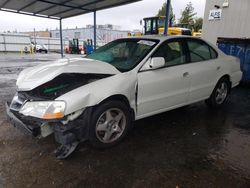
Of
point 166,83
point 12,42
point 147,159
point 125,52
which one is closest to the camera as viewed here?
point 147,159

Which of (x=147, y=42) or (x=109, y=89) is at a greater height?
(x=147, y=42)

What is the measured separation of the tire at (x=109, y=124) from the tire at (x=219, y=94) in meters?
2.35

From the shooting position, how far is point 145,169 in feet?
8.50

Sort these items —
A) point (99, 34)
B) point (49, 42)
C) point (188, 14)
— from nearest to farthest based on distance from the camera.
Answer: point (188, 14), point (49, 42), point (99, 34)

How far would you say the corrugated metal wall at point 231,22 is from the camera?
31.3 feet

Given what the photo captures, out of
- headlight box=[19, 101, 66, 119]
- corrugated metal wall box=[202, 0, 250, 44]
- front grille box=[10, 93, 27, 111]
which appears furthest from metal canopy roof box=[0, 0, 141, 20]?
headlight box=[19, 101, 66, 119]

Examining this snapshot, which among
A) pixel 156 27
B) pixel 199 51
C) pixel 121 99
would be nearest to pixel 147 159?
pixel 121 99

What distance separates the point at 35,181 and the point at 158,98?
6.92ft

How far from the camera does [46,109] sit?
2555 mm

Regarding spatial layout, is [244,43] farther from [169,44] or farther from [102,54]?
[102,54]

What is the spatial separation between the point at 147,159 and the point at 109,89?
1056 mm

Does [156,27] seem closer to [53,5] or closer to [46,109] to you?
[53,5]

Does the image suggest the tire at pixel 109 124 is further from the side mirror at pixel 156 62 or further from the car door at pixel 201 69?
the car door at pixel 201 69

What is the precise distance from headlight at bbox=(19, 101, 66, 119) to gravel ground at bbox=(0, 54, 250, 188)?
0.65m
